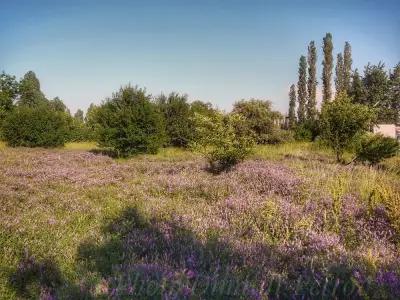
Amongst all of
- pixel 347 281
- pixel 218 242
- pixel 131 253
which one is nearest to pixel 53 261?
pixel 131 253

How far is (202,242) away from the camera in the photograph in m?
4.49

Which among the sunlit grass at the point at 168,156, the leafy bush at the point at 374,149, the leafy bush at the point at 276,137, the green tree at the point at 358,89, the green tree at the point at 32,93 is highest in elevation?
the green tree at the point at 32,93

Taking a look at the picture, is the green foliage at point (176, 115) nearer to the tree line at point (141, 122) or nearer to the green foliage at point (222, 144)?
the tree line at point (141, 122)

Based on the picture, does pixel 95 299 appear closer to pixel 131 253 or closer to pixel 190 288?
pixel 190 288

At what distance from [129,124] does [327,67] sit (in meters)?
39.0

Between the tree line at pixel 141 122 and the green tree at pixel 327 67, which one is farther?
the green tree at pixel 327 67

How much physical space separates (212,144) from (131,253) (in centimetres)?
910

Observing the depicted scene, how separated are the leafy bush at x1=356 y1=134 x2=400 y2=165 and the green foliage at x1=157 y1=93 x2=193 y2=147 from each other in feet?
41.7

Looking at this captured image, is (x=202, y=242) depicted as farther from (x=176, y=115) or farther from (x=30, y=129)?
(x=30, y=129)

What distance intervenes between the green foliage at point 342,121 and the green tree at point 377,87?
19.8 meters

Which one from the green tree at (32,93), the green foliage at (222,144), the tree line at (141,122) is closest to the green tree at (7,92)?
the tree line at (141,122)

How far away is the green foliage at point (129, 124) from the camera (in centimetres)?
2014

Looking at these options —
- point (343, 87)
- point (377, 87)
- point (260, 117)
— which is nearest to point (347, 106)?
point (260, 117)

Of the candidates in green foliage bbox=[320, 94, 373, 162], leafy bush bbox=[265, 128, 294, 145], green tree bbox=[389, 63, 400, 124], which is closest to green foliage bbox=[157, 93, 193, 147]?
leafy bush bbox=[265, 128, 294, 145]
